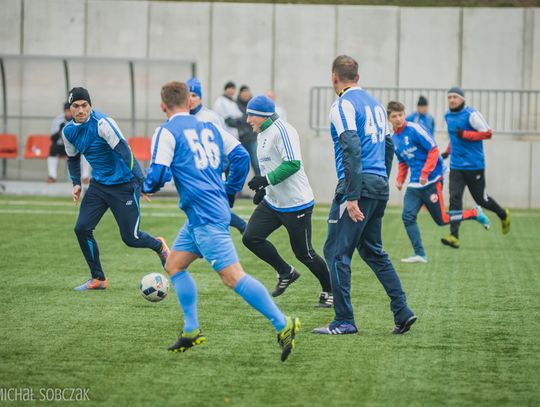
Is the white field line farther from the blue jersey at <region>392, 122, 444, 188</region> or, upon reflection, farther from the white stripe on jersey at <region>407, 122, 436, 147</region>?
the white stripe on jersey at <region>407, 122, 436, 147</region>

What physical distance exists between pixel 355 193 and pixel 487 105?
15.5 metres

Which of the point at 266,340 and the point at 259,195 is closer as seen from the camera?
the point at 266,340

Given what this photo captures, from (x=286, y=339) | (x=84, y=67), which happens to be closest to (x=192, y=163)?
(x=286, y=339)

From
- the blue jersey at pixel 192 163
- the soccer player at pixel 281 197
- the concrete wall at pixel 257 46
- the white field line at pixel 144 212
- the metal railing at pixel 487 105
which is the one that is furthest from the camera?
the concrete wall at pixel 257 46

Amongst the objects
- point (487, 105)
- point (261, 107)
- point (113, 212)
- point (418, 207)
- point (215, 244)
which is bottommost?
point (418, 207)

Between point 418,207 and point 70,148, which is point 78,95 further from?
point 418,207

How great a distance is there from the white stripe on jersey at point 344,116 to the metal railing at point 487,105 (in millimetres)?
14316

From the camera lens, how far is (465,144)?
1440 cm

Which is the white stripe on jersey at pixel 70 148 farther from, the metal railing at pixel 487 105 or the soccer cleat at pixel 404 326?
the metal railing at pixel 487 105

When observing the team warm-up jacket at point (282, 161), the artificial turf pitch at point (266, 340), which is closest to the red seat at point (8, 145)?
the artificial turf pitch at point (266, 340)

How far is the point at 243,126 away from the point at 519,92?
6.08 metres

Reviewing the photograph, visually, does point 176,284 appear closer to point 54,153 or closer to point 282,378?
point 282,378

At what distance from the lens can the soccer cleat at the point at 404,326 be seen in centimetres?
798

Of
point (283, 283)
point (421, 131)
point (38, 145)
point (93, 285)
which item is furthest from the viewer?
point (38, 145)
